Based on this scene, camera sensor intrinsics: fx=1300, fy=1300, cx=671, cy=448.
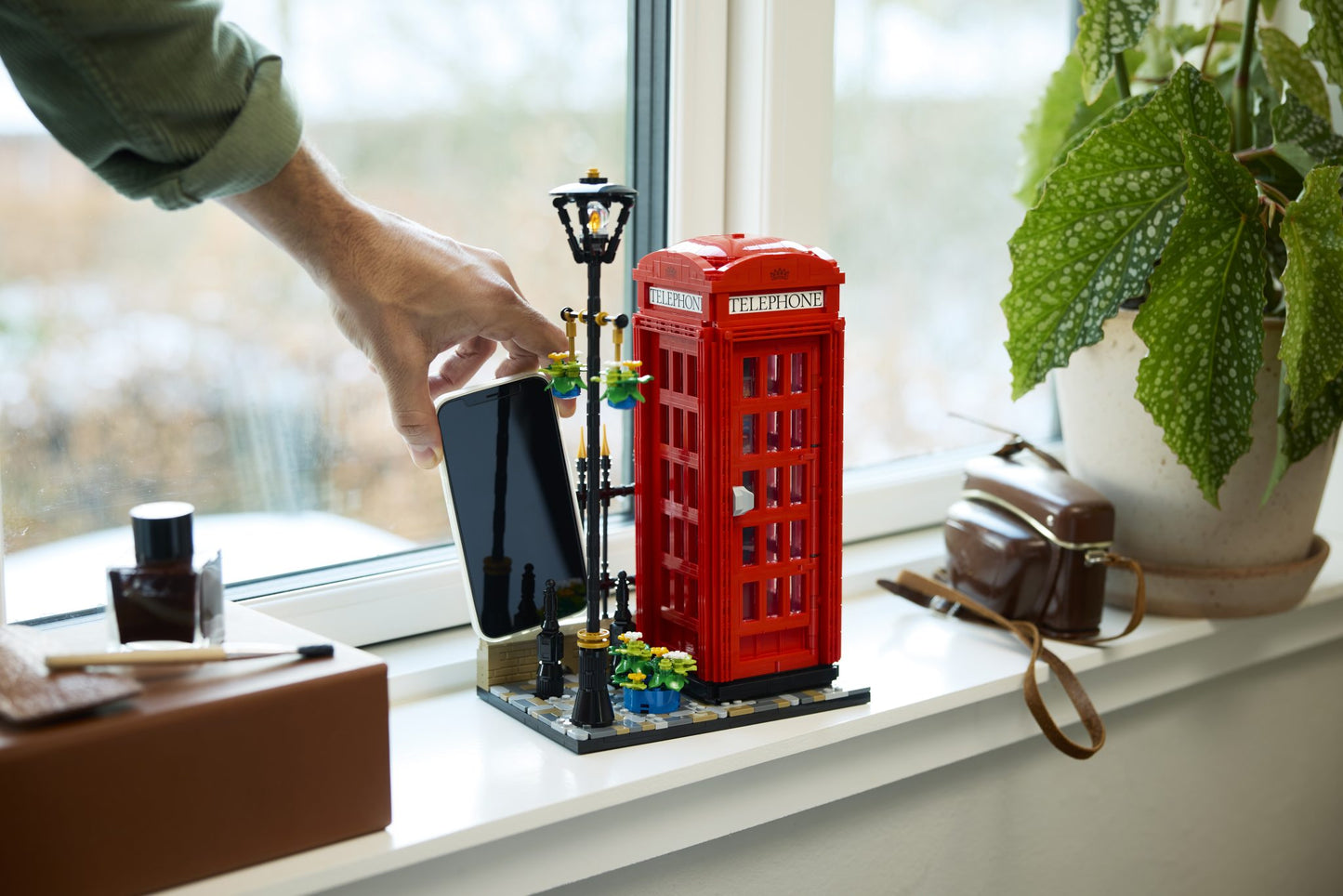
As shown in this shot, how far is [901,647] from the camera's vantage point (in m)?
1.25

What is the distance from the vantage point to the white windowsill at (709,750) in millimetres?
889

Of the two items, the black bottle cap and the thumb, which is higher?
the thumb

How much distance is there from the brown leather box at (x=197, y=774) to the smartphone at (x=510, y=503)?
0.59 ft

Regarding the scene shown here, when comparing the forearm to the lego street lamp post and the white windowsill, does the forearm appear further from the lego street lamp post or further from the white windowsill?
the white windowsill

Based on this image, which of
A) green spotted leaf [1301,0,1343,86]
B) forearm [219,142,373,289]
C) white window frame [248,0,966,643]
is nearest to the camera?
forearm [219,142,373,289]

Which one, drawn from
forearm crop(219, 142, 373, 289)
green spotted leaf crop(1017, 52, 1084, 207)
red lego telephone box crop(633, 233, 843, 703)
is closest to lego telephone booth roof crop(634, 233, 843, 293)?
red lego telephone box crop(633, 233, 843, 703)

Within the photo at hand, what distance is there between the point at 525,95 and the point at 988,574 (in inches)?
25.6

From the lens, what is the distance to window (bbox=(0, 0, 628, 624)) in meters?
1.01

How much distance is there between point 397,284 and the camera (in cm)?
94

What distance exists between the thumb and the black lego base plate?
0.73 ft

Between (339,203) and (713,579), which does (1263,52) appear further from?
(339,203)

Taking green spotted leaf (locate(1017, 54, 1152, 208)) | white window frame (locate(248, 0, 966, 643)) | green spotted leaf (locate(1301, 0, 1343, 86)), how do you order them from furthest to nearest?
green spotted leaf (locate(1017, 54, 1152, 208)) < white window frame (locate(248, 0, 966, 643)) < green spotted leaf (locate(1301, 0, 1343, 86))

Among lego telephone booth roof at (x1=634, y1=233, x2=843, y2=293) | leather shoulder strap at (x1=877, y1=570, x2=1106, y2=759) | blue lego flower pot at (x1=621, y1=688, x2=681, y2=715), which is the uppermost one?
lego telephone booth roof at (x1=634, y1=233, x2=843, y2=293)

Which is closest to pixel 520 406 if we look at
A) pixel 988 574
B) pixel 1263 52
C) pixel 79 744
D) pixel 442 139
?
pixel 442 139
